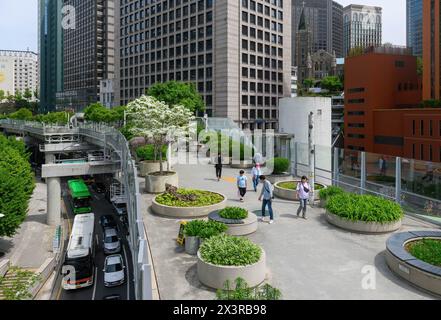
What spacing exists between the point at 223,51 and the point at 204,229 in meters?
76.2

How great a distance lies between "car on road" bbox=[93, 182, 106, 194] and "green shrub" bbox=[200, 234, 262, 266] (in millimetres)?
51498

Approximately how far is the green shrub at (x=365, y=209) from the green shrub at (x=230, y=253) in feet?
20.0

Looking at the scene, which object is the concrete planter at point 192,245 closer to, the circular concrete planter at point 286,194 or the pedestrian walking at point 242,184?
the pedestrian walking at point 242,184

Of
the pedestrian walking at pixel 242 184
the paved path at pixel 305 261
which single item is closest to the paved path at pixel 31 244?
the paved path at pixel 305 261

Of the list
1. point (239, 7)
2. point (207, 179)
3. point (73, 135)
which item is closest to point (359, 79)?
point (239, 7)

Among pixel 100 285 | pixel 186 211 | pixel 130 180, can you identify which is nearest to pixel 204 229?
pixel 186 211

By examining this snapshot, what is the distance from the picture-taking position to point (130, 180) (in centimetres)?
1669

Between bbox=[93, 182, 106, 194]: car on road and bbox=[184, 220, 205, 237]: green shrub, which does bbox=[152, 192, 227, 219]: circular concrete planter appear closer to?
bbox=[184, 220, 205, 237]: green shrub

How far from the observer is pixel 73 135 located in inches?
2512

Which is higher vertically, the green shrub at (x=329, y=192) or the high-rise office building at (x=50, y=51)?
the high-rise office building at (x=50, y=51)

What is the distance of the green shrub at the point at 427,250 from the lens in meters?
10.9

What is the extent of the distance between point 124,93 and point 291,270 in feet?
363

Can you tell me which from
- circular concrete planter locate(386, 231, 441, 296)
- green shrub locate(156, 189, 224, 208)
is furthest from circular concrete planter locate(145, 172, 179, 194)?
circular concrete planter locate(386, 231, 441, 296)

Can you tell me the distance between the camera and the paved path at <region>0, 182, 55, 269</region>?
31.7 metres
